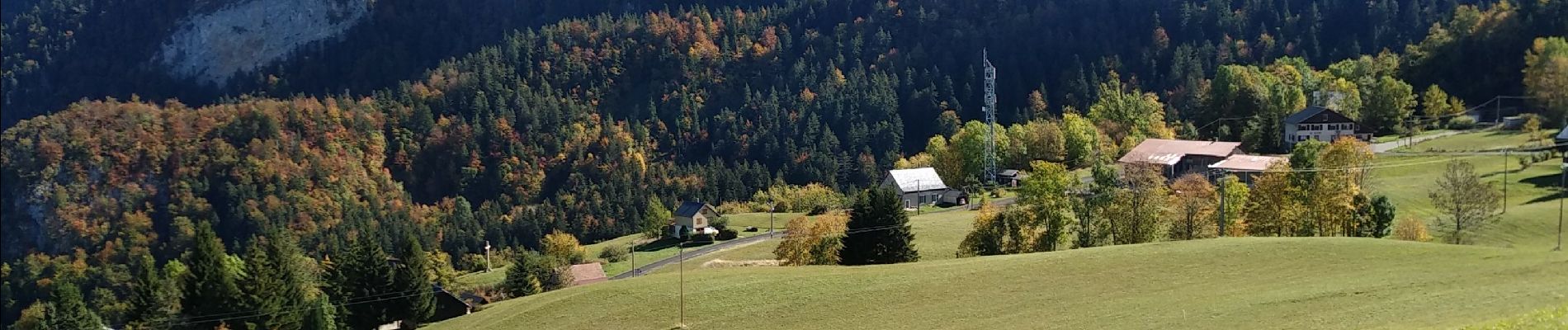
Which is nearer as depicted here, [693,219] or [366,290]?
[366,290]

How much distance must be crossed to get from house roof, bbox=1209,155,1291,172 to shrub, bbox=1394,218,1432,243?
2117 cm

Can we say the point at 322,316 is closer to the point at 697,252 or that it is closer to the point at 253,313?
the point at 253,313

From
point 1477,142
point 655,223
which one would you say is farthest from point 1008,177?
point 1477,142

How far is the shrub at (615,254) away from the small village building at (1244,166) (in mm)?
43185

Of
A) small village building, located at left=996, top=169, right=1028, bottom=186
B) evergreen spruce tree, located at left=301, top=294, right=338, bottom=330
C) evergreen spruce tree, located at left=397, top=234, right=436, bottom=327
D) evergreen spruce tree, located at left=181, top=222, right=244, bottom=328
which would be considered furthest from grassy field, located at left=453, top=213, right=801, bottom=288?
small village building, located at left=996, top=169, right=1028, bottom=186

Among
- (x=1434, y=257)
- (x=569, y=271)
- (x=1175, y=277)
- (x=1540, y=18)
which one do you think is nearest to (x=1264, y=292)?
(x=1175, y=277)

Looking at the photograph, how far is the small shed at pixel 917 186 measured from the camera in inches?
3536

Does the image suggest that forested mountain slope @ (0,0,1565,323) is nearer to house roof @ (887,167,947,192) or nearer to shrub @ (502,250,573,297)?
house roof @ (887,167,947,192)

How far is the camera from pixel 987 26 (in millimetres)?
183375

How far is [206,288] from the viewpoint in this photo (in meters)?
58.4

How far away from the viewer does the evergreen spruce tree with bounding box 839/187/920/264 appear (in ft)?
171

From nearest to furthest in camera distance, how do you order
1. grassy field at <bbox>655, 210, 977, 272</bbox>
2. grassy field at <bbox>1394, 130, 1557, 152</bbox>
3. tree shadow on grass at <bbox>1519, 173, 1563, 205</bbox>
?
tree shadow on grass at <bbox>1519, 173, 1563, 205</bbox> < grassy field at <bbox>655, 210, 977, 272</bbox> < grassy field at <bbox>1394, 130, 1557, 152</bbox>

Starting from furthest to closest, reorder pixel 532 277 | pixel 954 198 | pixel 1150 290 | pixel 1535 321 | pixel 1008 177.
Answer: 1. pixel 1008 177
2. pixel 954 198
3. pixel 532 277
4. pixel 1150 290
5. pixel 1535 321

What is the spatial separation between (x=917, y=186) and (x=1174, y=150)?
21950mm
